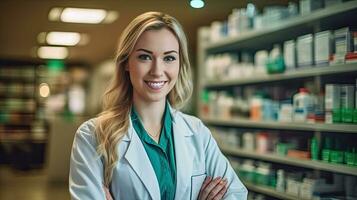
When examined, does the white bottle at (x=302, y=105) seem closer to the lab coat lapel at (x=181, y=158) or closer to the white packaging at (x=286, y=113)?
the white packaging at (x=286, y=113)

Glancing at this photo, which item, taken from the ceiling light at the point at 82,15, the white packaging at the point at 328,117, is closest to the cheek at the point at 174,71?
the white packaging at the point at 328,117

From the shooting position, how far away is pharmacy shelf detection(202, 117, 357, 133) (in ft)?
6.84

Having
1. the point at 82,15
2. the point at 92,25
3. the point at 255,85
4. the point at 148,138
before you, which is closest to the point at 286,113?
the point at 255,85

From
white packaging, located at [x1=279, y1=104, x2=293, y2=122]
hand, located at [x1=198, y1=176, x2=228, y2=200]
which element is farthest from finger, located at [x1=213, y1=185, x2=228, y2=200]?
white packaging, located at [x1=279, y1=104, x2=293, y2=122]

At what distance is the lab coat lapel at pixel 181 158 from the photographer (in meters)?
1.60

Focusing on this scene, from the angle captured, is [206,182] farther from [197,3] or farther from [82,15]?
[82,15]

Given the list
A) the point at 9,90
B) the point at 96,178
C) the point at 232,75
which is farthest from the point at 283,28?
the point at 9,90

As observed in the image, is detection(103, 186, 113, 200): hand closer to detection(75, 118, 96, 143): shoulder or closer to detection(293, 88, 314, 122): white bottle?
detection(75, 118, 96, 143): shoulder

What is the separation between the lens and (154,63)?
5.10 feet

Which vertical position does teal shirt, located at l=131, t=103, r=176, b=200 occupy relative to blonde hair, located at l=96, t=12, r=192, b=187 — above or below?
below

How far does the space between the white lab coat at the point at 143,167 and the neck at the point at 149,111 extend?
0.07 metres

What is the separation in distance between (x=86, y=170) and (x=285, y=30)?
1.70 metres

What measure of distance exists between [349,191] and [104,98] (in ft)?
4.16

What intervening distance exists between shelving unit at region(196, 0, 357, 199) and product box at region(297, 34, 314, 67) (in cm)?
4
